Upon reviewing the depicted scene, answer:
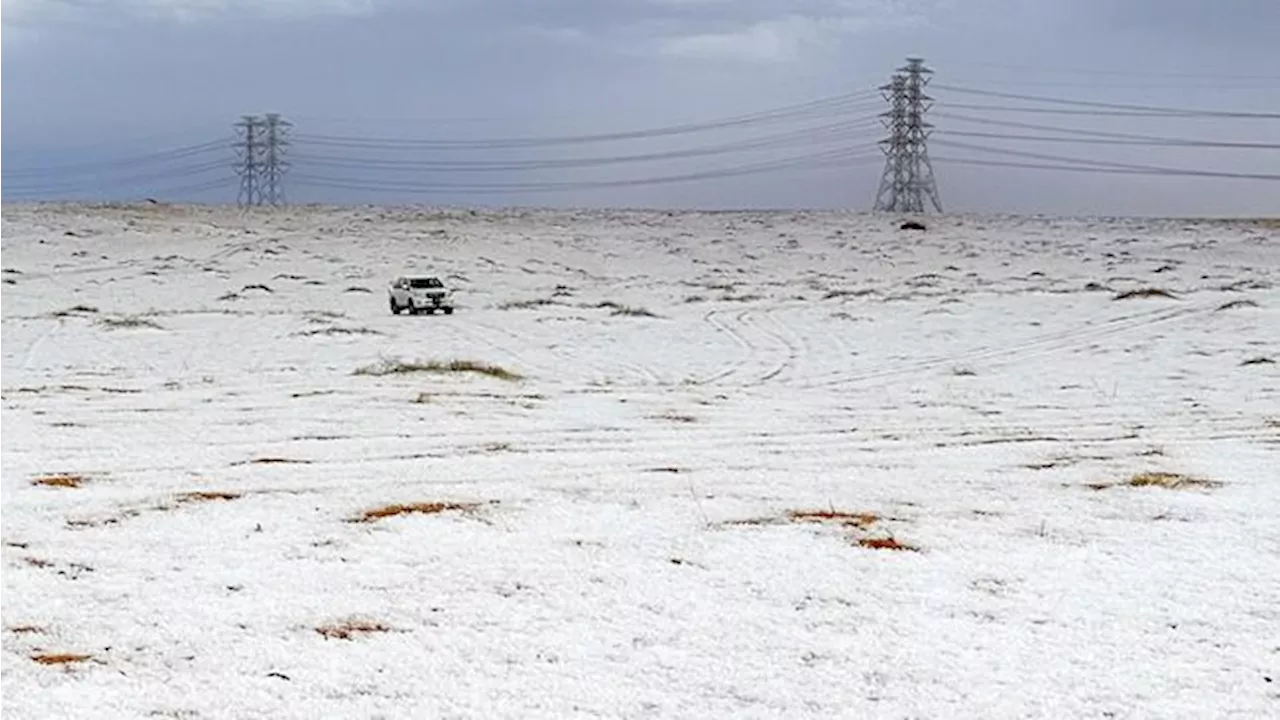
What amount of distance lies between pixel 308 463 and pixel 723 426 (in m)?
4.71

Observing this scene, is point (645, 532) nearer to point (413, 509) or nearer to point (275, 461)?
point (413, 509)

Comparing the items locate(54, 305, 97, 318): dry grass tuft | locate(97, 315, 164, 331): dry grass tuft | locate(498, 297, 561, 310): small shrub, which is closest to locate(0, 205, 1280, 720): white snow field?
locate(97, 315, 164, 331): dry grass tuft

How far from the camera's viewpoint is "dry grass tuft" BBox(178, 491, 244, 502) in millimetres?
9992

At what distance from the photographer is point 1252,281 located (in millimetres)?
39469

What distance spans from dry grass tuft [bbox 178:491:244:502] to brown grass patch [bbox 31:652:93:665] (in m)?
3.51

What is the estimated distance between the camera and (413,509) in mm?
9656

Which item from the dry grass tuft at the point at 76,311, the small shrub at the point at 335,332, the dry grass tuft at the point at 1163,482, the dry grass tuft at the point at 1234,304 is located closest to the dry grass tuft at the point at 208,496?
the dry grass tuft at the point at 1163,482

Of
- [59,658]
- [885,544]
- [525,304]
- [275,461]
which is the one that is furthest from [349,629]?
[525,304]

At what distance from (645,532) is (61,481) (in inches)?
176

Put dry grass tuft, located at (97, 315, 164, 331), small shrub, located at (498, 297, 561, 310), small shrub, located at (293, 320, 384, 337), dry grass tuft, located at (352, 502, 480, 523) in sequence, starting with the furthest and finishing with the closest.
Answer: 1. small shrub, located at (498, 297, 561, 310)
2. dry grass tuft, located at (97, 315, 164, 331)
3. small shrub, located at (293, 320, 384, 337)
4. dry grass tuft, located at (352, 502, 480, 523)

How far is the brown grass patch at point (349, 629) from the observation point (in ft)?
22.4

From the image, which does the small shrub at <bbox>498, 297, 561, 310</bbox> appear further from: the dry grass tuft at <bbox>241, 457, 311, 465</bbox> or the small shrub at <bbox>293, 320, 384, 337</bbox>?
the dry grass tuft at <bbox>241, 457, 311, 465</bbox>

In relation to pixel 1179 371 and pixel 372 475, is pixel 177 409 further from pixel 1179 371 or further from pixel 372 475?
pixel 1179 371

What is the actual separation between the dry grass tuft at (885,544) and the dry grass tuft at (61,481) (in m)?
5.51
